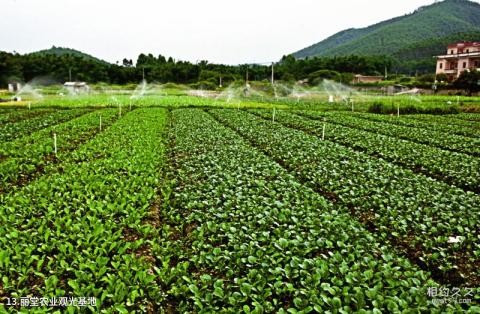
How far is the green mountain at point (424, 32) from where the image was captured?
113m

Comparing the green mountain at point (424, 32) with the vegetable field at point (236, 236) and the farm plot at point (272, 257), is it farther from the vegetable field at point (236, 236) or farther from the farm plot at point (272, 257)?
the farm plot at point (272, 257)

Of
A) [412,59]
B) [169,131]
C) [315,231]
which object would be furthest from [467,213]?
[412,59]

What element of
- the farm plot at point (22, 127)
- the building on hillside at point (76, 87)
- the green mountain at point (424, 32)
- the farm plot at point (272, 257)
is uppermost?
the green mountain at point (424, 32)

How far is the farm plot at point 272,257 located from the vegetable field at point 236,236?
0.07 ft

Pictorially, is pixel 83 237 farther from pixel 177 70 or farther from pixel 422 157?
pixel 177 70

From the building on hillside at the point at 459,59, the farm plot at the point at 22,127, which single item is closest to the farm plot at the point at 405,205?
the farm plot at the point at 22,127

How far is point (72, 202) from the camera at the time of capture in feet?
21.7

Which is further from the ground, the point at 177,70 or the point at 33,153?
the point at 177,70

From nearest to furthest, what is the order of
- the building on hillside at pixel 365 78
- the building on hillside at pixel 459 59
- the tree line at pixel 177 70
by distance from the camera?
the building on hillside at pixel 459 59
the tree line at pixel 177 70
the building on hillside at pixel 365 78

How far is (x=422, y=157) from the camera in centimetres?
1172

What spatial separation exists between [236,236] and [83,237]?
207cm

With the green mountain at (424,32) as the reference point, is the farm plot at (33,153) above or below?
below

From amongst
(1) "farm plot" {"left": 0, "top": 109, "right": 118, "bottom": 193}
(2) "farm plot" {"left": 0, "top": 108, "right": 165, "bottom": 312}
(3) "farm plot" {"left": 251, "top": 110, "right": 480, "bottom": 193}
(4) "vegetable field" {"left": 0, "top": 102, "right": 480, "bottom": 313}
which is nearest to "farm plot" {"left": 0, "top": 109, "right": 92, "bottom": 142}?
(1) "farm plot" {"left": 0, "top": 109, "right": 118, "bottom": 193}

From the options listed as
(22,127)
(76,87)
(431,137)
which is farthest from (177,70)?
(431,137)
